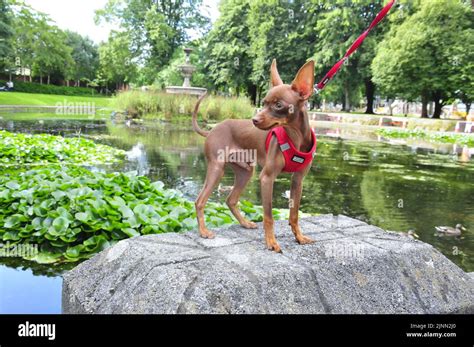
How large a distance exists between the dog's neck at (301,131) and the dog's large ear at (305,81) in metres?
0.11

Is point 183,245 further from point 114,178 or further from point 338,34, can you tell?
point 338,34

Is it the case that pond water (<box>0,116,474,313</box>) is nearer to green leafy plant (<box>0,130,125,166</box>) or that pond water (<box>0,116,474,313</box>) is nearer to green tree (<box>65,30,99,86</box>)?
green leafy plant (<box>0,130,125,166</box>)

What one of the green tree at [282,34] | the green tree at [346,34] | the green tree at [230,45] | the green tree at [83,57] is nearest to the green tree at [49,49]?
the green tree at [83,57]

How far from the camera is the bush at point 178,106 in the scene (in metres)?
19.2

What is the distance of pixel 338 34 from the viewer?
3056cm

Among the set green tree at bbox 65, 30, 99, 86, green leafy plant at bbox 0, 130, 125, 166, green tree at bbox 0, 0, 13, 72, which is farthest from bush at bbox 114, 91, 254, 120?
green tree at bbox 65, 30, 99, 86

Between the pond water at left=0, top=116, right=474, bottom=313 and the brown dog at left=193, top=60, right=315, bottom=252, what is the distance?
5.71 feet

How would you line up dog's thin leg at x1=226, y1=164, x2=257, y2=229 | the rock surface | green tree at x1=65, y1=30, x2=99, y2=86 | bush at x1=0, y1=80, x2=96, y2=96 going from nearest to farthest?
the rock surface < dog's thin leg at x1=226, y1=164, x2=257, y2=229 < bush at x1=0, y1=80, x2=96, y2=96 < green tree at x1=65, y1=30, x2=99, y2=86

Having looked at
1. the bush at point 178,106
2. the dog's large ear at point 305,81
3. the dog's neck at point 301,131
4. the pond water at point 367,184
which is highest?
the bush at point 178,106

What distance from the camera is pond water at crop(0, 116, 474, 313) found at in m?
5.44

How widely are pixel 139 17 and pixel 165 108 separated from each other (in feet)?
76.9

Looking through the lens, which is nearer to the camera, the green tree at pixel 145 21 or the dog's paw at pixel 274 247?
the dog's paw at pixel 274 247

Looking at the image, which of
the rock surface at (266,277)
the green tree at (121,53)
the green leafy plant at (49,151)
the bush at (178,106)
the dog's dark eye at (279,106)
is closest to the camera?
the rock surface at (266,277)

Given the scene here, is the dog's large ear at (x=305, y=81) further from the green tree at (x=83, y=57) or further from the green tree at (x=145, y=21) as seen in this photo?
the green tree at (x=83, y=57)
